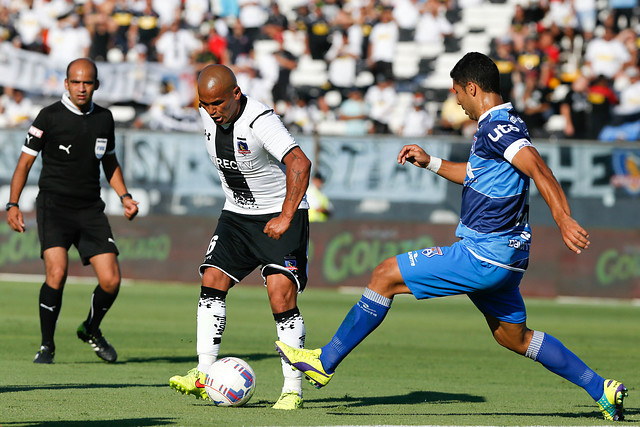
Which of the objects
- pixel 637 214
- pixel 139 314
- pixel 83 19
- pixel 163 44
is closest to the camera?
pixel 139 314

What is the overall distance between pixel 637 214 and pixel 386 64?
788 centimetres

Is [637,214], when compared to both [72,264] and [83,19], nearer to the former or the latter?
[72,264]

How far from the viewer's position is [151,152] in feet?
Result: 64.0

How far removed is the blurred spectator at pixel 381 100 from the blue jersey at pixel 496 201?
51.8 ft

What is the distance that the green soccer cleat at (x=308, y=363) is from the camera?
6.40m

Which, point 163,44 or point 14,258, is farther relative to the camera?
point 163,44

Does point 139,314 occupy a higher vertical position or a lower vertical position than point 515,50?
lower

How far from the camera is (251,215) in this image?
7297 millimetres

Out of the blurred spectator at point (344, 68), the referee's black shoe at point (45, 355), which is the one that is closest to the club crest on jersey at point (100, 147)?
the referee's black shoe at point (45, 355)

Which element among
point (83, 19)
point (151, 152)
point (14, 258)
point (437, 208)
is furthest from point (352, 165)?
point (83, 19)

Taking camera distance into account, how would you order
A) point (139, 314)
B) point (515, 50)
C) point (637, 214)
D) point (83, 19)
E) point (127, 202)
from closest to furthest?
1. point (127, 202)
2. point (139, 314)
3. point (637, 214)
4. point (515, 50)
5. point (83, 19)

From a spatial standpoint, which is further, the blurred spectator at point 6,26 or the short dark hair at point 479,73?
the blurred spectator at point 6,26

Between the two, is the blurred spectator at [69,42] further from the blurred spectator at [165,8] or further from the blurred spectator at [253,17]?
the blurred spectator at [253,17]

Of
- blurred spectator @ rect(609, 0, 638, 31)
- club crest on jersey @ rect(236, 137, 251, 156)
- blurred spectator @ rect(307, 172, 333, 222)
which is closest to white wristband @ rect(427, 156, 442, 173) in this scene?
club crest on jersey @ rect(236, 137, 251, 156)
